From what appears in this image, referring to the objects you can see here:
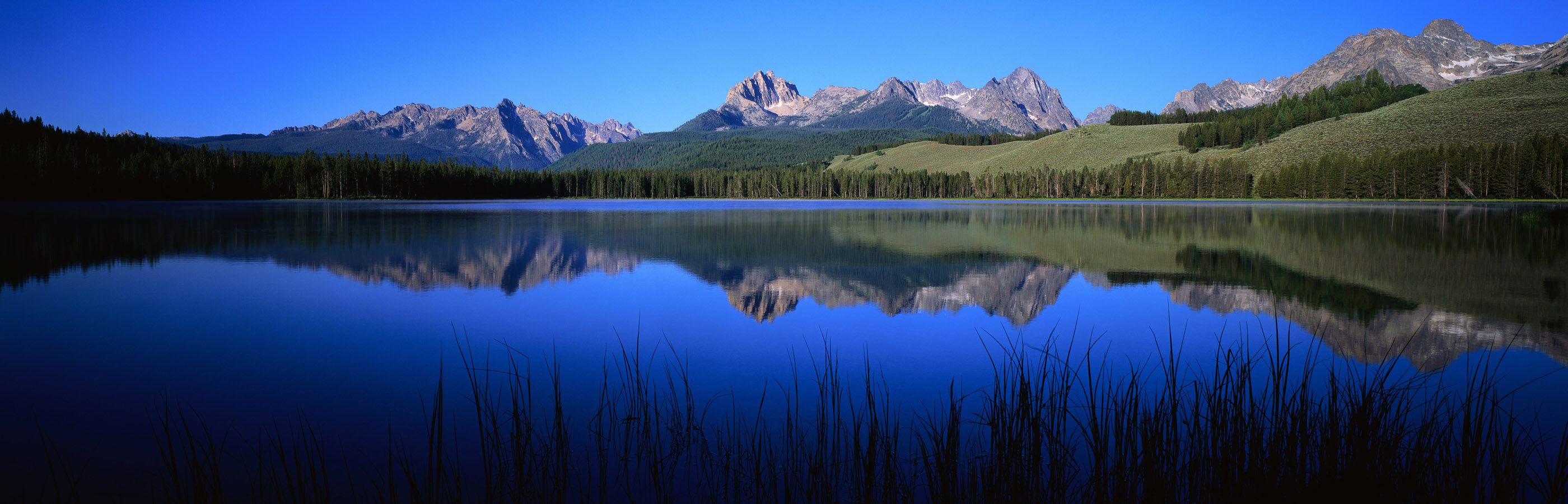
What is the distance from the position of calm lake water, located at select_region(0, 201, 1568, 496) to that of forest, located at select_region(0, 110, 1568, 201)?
7470 cm

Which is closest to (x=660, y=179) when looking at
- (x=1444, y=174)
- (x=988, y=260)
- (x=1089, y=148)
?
(x=1089, y=148)

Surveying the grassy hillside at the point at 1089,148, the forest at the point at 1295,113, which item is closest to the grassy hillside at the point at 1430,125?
the grassy hillside at the point at 1089,148

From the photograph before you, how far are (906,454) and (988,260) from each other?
15367 mm

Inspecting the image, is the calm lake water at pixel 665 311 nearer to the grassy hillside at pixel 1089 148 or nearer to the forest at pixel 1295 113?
the forest at pixel 1295 113

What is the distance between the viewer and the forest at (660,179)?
8400 centimetres

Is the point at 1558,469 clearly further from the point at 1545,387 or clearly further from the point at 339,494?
the point at 339,494

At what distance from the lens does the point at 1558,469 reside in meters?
4.44

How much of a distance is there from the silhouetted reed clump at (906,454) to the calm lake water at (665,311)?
0.53m

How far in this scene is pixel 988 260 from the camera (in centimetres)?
2028

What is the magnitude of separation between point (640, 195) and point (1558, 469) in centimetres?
17387

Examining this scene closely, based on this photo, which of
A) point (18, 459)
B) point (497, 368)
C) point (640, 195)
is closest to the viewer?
point (18, 459)

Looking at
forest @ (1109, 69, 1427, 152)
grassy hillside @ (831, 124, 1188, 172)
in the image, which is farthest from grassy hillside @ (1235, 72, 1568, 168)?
grassy hillside @ (831, 124, 1188, 172)

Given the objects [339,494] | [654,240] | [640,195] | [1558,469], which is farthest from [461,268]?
[640,195]

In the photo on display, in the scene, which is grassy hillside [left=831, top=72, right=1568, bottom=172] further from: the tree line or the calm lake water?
the calm lake water
